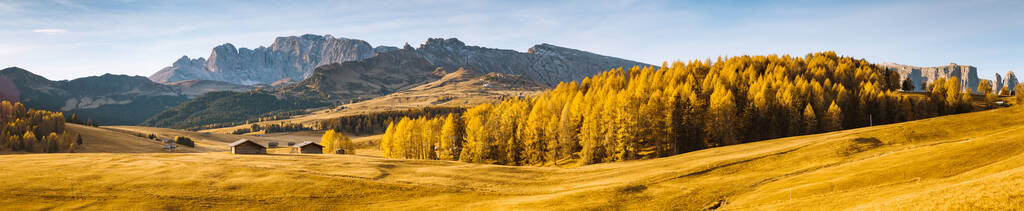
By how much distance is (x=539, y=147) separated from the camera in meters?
110

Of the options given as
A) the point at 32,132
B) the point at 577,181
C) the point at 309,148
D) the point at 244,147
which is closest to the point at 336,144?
the point at 309,148

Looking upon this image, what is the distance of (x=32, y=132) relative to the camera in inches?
6324

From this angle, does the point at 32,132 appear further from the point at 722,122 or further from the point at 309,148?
the point at 722,122

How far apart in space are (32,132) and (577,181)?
183 m

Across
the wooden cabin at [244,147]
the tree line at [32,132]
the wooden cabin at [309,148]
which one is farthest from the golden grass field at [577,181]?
the tree line at [32,132]

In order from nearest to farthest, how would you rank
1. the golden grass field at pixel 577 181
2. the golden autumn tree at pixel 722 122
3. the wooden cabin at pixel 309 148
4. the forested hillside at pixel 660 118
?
the golden grass field at pixel 577 181, the forested hillside at pixel 660 118, the golden autumn tree at pixel 722 122, the wooden cabin at pixel 309 148

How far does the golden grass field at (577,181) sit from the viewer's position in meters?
42.1

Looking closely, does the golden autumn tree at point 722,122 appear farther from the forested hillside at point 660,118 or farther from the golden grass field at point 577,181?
the golden grass field at point 577,181

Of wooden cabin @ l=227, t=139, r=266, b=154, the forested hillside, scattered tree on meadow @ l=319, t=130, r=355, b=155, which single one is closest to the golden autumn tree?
the forested hillside

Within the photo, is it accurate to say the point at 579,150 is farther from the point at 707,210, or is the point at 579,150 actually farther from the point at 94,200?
the point at 94,200

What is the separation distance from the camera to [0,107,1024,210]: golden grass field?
1658 inches

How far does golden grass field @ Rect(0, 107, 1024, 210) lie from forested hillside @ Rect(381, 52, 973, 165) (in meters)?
23.3

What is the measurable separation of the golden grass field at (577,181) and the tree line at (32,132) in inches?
4445

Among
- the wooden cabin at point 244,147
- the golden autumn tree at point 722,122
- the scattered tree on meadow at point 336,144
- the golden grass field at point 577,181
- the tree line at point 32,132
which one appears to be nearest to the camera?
the golden grass field at point 577,181
